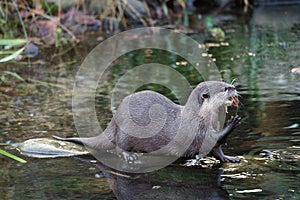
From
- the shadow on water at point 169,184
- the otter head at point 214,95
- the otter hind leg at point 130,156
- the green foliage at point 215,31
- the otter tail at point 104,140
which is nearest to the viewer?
the shadow on water at point 169,184

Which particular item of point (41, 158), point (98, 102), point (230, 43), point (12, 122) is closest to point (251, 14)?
point (230, 43)

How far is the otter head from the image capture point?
9.49 ft

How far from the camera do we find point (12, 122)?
3824 mm

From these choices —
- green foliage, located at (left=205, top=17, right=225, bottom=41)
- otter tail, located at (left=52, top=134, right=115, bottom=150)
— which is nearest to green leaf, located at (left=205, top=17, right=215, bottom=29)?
green foliage, located at (left=205, top=17, right=225, bottom=41)

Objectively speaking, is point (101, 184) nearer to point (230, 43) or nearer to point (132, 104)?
point (132, 104)

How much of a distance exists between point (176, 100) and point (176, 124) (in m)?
1.11

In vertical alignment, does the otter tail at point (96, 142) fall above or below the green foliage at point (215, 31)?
above

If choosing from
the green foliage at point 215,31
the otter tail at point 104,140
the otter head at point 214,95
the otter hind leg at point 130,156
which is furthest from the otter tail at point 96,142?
the green foliage at point 215,31

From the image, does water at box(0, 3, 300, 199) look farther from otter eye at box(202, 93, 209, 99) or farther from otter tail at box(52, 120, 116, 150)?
otter eye at box(202, 93, 209, 99)

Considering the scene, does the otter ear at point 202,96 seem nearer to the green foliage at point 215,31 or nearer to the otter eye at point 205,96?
the otter eye at point 205,96

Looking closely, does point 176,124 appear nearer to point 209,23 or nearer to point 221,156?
point 221,156

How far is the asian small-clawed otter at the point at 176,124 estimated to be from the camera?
2.91m

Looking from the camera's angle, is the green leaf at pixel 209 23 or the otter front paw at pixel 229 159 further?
the green leaf at pixel 209 23

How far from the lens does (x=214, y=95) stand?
291cm
